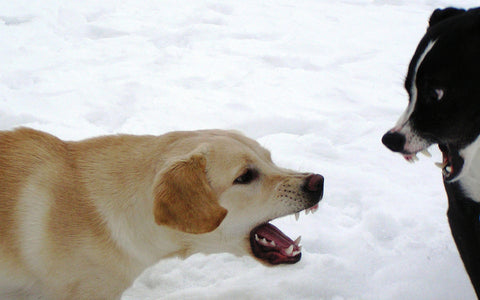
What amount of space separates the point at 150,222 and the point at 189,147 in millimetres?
443

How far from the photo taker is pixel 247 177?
8.13 feet

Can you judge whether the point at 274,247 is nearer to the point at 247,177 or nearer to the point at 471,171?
Answer: the point at 247,177

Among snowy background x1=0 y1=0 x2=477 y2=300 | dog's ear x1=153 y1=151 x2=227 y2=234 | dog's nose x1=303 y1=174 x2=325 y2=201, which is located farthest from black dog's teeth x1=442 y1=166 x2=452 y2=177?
dog's ear x1=153 y1=151 x2=227 y2=234

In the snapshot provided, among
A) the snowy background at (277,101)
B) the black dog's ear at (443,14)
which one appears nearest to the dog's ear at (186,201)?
the snowy background at (277,101)

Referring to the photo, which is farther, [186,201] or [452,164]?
[452,164]

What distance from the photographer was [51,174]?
2.45m

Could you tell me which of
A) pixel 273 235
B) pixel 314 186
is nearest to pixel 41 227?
pixel 273 235

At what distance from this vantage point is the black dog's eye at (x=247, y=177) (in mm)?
2453

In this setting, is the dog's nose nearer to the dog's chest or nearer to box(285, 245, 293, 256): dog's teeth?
box(285, 245, 293, 256): dog's teeth

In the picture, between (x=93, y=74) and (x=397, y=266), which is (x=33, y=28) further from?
(x=397, y=266)

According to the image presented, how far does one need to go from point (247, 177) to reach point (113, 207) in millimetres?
725

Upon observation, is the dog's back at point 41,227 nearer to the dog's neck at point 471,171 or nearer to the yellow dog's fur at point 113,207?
the yellow dog's fur at point 113,207

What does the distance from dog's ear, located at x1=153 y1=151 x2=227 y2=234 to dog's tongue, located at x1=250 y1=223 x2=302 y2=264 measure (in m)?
0.47

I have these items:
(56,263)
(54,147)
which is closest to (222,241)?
(56,263)
